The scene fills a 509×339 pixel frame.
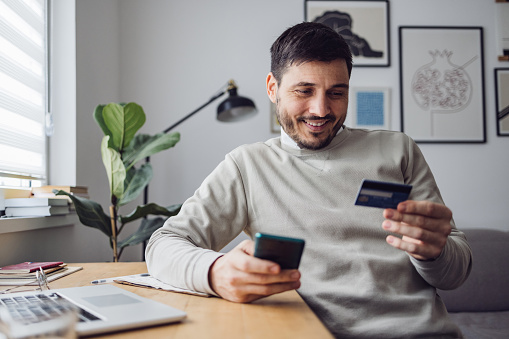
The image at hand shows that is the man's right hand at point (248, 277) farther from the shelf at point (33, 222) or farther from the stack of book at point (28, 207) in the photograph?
the stack of book at point (28, 207)

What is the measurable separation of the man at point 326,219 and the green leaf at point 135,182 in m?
0.86

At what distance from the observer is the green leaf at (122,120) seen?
171 centimetres

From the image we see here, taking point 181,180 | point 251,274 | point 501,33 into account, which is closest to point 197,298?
point 251,274

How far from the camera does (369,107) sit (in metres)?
2.58

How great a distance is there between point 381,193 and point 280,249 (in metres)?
0.20

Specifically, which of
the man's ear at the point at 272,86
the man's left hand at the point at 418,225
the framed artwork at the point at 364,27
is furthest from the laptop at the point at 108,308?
the framed artwork at the point at 364,27

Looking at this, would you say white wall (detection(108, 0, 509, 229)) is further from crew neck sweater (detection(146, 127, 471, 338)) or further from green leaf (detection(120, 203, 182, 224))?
crew neck sweater (detection(146, 127, 471, 338))

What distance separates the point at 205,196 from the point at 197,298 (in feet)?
1.07

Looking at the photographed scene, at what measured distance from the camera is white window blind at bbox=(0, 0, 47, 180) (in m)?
1.57

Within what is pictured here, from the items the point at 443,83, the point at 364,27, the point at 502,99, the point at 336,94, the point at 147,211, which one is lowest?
the point at 147,211

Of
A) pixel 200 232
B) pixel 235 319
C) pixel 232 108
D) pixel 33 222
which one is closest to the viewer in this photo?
pixel 235 319

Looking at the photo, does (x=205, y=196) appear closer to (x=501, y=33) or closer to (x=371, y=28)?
(x=371, y=28)

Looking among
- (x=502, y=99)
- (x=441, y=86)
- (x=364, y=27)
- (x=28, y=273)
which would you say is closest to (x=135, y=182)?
(x=28, y=273)

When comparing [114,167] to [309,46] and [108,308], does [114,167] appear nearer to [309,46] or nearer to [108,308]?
[309,46]
